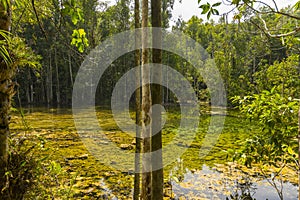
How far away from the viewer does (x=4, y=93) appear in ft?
3.46

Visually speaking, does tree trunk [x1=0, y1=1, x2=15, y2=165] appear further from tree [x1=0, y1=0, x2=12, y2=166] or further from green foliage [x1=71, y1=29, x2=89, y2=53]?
green foliage [x1=71, y1=29, x2=89, y2=53]

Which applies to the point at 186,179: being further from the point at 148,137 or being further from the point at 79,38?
the point at 79,38

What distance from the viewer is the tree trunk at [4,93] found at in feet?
3.44

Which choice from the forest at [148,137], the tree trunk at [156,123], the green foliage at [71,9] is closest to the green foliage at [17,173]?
the forest at [148,137]

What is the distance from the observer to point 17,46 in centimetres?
118

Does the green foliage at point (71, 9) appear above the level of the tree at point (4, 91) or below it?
above

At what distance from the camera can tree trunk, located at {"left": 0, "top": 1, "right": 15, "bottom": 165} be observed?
1049 mm

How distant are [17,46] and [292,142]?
2054mm

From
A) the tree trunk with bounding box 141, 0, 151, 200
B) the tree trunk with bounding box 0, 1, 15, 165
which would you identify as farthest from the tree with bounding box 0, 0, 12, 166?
the tree trunk with bounding box 141, 0, 151, 200

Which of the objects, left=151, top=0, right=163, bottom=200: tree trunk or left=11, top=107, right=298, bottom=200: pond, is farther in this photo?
left=11, top=107, right=298, bottom=200: pond

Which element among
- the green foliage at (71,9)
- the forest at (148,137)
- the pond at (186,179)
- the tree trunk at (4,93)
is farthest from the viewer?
the pond at (186,179)

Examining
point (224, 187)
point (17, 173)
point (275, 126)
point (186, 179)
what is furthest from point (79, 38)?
point (186, 179)

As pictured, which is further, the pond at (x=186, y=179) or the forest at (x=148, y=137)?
the pond at (x=186, y=179)

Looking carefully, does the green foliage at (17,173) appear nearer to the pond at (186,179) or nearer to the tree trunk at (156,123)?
the tree trunk at (156,123)
